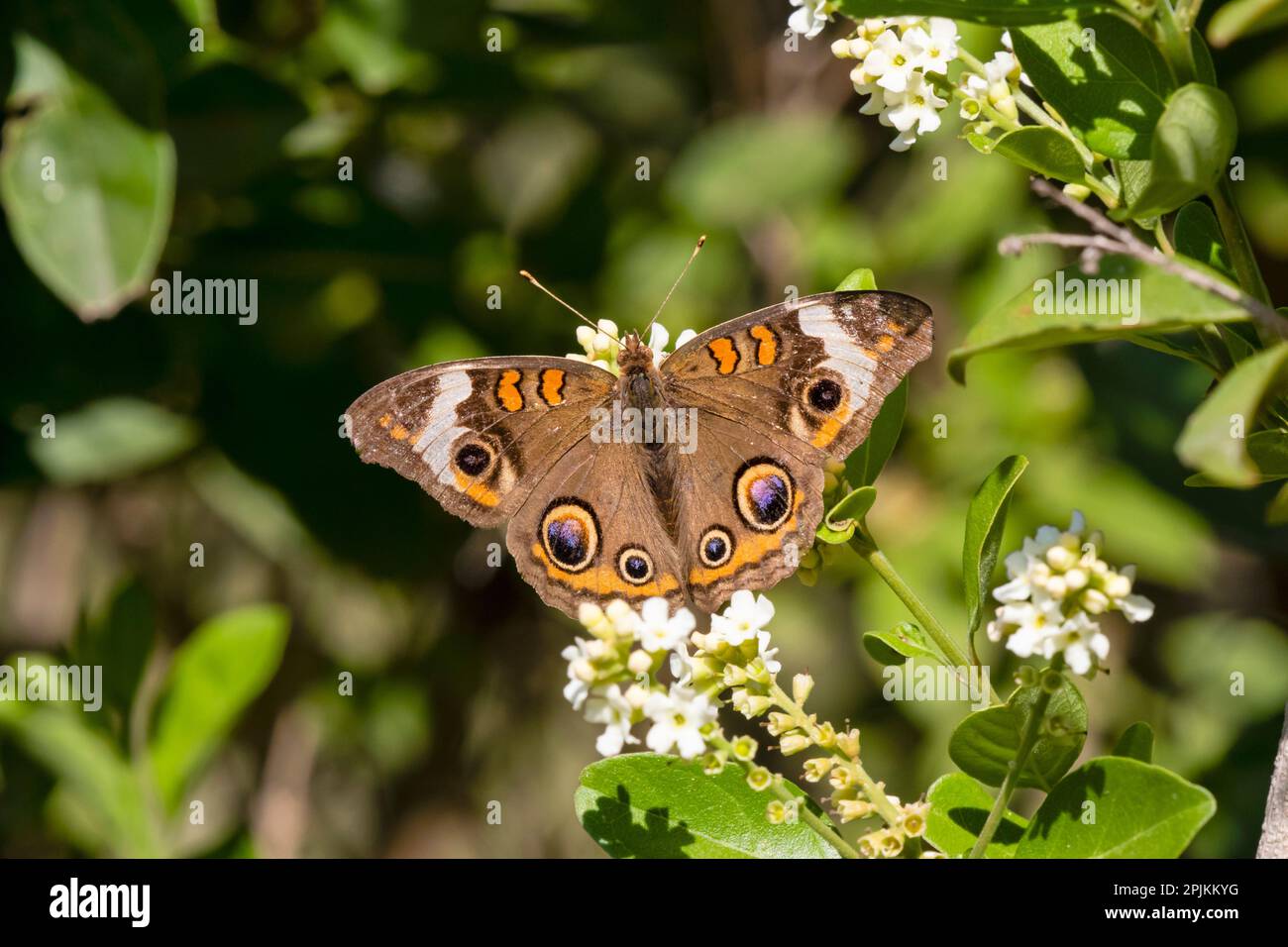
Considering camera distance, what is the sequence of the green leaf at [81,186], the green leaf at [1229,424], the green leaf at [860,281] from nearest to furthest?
the green leaf at [1229,424], the green leaf at [860,281], the green leaf at [81,186]

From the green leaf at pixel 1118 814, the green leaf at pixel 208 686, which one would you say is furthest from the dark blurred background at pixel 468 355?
the green leaf at pixel 1118 814

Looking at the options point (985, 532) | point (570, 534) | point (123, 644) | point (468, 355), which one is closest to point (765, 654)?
point (985, 532)

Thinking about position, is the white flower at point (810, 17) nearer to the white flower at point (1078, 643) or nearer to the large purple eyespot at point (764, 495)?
the large purple eyespot at point (764, 495)

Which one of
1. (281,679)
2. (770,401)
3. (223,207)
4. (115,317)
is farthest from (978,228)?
(281,679)

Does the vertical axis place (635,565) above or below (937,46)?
below

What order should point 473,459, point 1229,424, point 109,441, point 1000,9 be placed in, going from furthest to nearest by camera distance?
point 109,441 → point 473,459 → point 1000,9 → point 1229,424

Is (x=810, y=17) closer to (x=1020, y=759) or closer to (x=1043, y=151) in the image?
(x=1043, y=151)

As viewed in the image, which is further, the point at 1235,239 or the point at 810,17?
the point at 810,17
